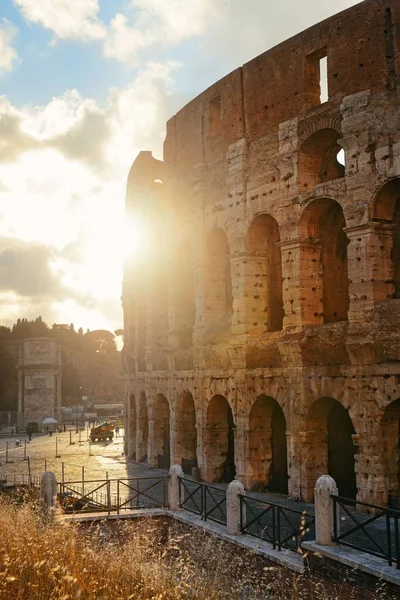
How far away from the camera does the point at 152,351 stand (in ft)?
90.2

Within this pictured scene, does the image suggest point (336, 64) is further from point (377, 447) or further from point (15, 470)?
point (15, 470)

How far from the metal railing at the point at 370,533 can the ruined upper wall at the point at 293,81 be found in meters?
9.90

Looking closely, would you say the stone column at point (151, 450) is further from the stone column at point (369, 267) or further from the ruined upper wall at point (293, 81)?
the stone column at point (369, 267)

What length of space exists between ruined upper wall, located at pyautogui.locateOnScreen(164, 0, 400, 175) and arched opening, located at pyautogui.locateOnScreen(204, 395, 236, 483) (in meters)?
8.02

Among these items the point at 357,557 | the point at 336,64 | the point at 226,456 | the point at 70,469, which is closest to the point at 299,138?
the point at 336,64

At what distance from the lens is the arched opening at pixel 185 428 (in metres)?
24.3

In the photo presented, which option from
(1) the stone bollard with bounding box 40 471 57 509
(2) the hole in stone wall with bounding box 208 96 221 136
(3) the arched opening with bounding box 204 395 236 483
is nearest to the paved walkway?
(1) the stone bollard with bounding box 40 471 57 509

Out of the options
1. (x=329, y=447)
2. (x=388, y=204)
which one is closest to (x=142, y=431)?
(x=329, y=447)

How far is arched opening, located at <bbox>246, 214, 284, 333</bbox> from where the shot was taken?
2044 cm

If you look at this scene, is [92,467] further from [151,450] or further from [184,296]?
[184,296]

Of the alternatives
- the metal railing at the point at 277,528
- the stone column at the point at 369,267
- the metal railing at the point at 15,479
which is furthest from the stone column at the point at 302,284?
the metal railing at the point at 15,479

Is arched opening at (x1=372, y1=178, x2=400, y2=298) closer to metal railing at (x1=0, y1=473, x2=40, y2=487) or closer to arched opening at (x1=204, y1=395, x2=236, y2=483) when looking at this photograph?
arched opening at (x1=204, y1=395, x2=236, y2=483)

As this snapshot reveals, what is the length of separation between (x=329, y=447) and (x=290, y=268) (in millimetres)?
5064

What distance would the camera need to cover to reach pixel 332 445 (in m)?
19.3
